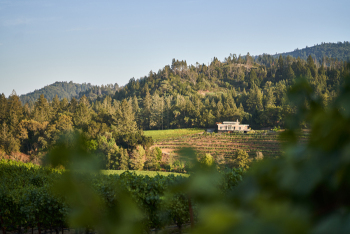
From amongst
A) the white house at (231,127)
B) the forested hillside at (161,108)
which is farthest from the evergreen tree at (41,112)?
the white house at (231,127)

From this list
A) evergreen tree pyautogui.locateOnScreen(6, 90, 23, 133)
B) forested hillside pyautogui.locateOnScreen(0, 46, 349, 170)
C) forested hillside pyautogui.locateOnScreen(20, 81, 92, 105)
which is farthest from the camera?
forested hillside pyautogui.locateOnScreen(20, 81, 92, 105)

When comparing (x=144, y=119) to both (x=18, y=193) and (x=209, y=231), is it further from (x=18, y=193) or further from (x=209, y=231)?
(x=209, y=231)

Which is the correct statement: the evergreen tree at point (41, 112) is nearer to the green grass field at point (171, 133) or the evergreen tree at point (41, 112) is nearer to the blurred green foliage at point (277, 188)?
the green grass field at point (171, 133)

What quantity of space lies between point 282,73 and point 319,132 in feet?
227

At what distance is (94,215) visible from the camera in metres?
0.25

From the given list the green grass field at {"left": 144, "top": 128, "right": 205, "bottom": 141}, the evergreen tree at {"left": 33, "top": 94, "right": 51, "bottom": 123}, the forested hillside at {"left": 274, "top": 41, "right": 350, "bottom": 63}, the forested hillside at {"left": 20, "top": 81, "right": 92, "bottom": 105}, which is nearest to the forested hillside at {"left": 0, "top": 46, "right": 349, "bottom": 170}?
the evergreen tree at {"left": 33, "top": 94, "right": 51, "bottom": 123}

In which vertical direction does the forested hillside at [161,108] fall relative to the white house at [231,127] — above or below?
above

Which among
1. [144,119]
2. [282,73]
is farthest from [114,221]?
[282,73]

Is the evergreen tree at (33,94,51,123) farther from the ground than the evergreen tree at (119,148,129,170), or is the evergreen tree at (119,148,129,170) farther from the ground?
the evergreen tree at (33,94,51,123)

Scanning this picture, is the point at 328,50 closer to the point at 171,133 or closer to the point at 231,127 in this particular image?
the point at 231,127

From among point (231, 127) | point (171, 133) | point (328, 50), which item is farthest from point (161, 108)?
point (328, 50)

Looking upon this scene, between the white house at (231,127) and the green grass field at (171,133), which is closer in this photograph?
the white house at (231,127)

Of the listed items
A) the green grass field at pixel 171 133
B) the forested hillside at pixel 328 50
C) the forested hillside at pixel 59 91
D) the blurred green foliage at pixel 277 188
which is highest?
the forested hillside at pixel 328 50

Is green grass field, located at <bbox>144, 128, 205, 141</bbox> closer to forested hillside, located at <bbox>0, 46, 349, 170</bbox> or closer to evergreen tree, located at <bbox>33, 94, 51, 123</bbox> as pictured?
forested hillside, located at <bbox>0, 46, 349, 170</bbox>
